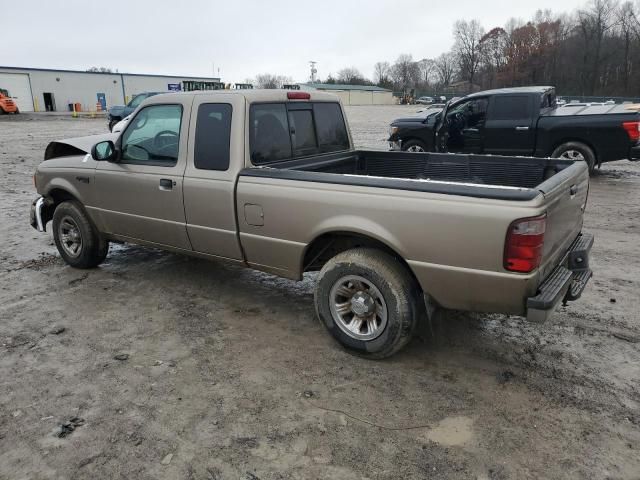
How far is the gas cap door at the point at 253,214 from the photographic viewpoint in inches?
158

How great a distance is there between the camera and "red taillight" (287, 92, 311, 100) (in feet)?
15.2

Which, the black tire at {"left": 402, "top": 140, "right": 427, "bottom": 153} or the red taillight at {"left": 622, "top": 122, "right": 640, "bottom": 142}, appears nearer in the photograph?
the red taillight at {"left": 622, "top": 122, "right": 640, "bottom": 142}

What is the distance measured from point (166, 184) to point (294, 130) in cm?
126

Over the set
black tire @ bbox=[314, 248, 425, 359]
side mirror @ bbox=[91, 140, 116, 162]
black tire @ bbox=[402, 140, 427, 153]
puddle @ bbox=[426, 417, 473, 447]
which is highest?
side mirror @ bbox=[91, 140, 116, 162]

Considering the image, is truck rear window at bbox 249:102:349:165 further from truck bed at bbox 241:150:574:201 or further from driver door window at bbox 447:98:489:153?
driver door window at bbox 447:98:489:153

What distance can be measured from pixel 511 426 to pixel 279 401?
4.69 ft

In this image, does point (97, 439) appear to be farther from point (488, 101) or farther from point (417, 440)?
point (488, 101)

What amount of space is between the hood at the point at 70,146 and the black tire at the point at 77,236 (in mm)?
924

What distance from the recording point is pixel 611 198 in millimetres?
9219

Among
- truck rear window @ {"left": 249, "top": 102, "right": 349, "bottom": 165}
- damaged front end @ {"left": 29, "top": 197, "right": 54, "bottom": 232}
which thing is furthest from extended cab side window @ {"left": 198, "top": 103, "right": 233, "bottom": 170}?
damaged front end @ {"left": 29, "top": 197, "right": 54, "bottom": 232}

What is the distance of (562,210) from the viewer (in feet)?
11.2

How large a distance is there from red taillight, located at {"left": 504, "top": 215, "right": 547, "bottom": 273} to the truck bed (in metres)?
0.31

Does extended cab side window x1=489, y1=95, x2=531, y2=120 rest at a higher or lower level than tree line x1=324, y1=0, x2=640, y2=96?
lower

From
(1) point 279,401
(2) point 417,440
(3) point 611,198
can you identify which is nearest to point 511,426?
(2) point 417,440
